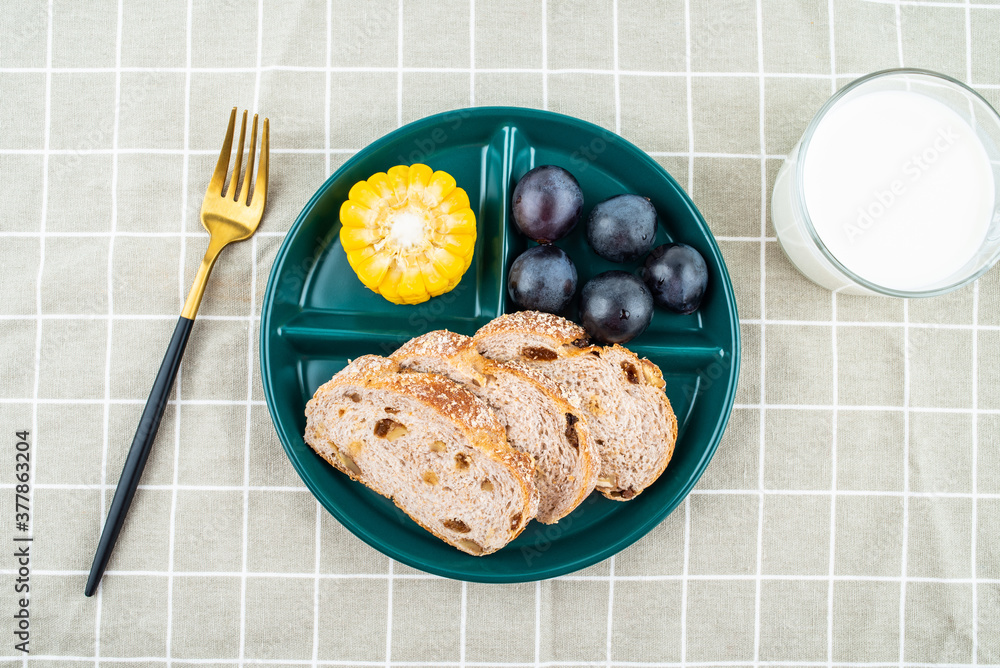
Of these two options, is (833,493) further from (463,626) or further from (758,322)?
(463,626)

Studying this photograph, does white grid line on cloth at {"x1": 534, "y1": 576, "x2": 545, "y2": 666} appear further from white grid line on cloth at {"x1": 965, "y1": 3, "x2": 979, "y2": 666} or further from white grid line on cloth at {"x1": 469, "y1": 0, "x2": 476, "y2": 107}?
white grid line on cloth at {"x1": 469, "y1": 0, "x2": 476, "y2": 107}

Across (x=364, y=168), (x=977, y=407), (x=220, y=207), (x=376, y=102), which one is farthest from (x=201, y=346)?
(x=977, y=407)

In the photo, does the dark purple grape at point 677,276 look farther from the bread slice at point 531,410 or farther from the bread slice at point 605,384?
the bread slice at point 531,410

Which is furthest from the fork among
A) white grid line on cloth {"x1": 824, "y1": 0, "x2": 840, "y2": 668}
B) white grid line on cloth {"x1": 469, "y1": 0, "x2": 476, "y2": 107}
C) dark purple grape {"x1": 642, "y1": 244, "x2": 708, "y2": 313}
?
white grid line on cloth {"x1": 824, "y1": 0, "x2": 840, "y2": 668}

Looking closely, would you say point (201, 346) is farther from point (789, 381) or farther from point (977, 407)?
point (977, 407)

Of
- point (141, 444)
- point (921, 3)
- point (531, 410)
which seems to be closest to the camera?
point (531, 410)

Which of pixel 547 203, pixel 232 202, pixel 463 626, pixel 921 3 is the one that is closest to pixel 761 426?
pixel 547 203

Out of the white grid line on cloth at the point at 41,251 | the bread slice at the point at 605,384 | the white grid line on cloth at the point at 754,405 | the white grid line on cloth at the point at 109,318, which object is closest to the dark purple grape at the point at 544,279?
the bread slice at the point at 605,384
